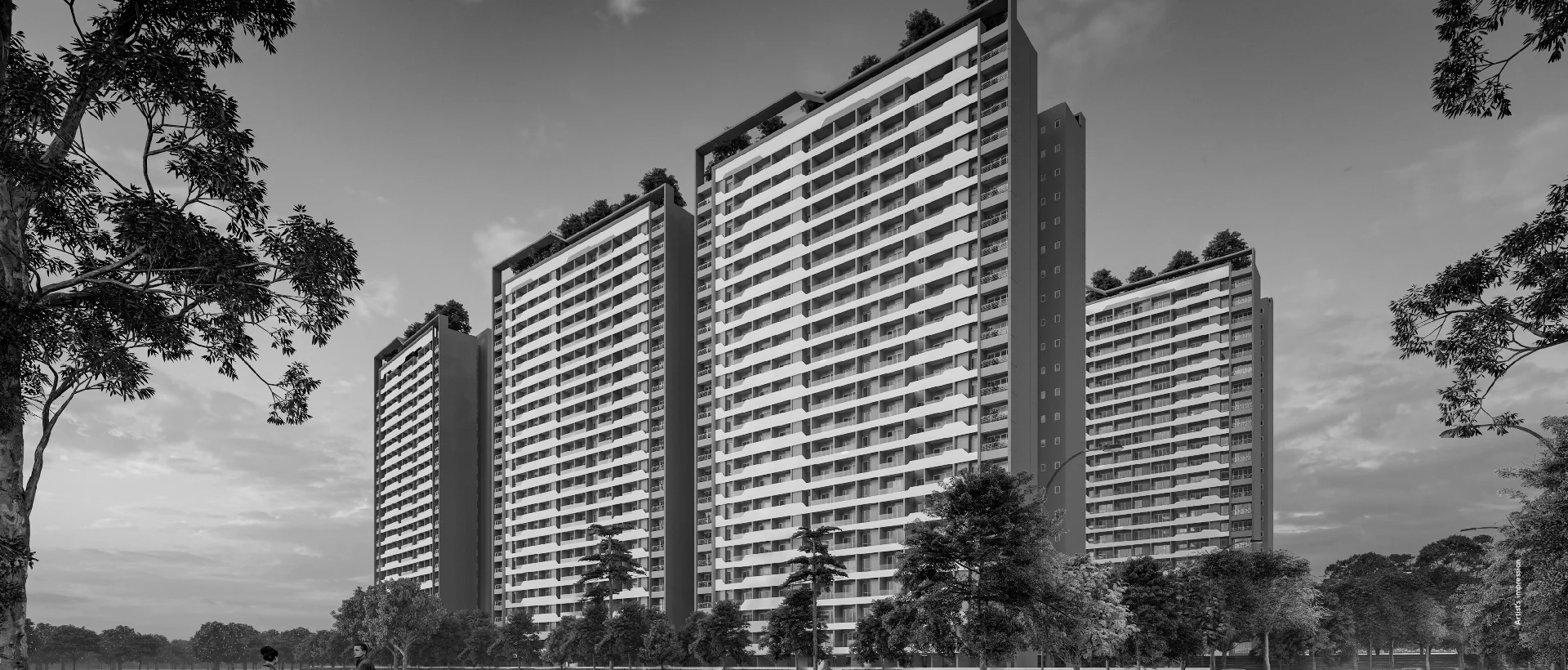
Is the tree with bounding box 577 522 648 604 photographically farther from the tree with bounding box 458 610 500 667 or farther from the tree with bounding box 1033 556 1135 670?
the tree with bounding box 1033 556 1135 670

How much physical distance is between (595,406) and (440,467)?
4232 cm

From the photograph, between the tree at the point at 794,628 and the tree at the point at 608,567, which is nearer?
the tree at the point at 794,628

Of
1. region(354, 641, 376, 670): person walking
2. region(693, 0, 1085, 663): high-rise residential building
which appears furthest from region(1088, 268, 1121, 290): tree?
region(354, 641, 376, 670): person walking

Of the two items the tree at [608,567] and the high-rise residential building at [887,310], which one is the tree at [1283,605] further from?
the tree at [608,567]

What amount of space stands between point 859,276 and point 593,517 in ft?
168

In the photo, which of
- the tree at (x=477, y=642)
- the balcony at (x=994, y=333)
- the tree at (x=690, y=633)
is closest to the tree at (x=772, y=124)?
the balcony at (x=994, y=333)

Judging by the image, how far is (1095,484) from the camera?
141 meters

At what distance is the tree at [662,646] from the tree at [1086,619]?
40.5m

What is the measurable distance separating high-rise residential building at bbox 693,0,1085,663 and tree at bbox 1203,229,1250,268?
54271 millimetres

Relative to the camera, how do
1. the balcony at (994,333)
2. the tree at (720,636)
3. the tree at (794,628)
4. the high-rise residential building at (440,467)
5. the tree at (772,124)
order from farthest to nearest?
the high-rise residential building at (440,467) → the tree at (772,124) → the tree at (720,636) → the balcony at (994,333) → the tree at (794,628)

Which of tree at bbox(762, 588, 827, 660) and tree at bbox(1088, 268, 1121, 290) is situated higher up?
tree at bbox(1088, 268, 1121, 290)

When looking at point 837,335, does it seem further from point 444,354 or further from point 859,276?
point 444,354

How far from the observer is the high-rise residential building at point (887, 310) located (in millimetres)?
86812

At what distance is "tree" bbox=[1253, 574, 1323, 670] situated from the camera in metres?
77.3
